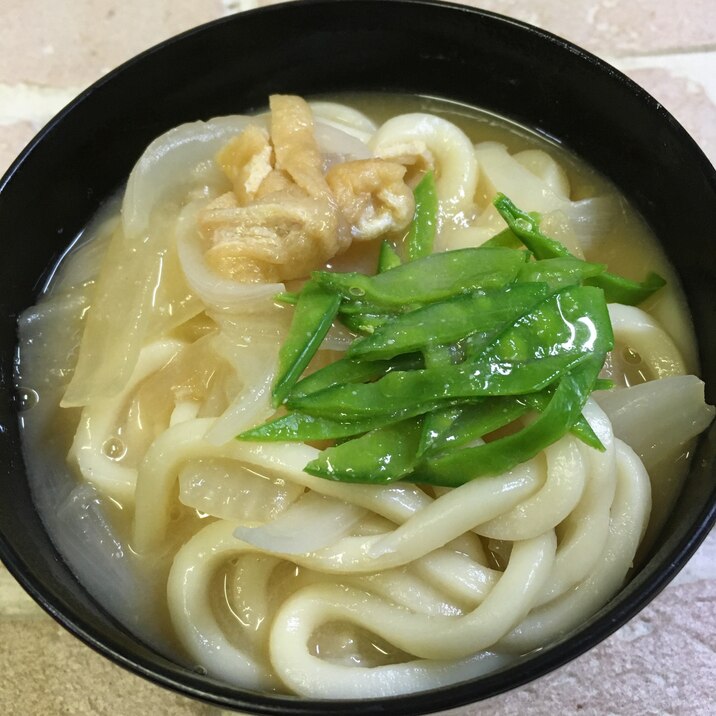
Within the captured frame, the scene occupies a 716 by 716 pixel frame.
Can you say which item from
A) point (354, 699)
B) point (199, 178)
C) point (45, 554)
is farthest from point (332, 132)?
point (354, 699)

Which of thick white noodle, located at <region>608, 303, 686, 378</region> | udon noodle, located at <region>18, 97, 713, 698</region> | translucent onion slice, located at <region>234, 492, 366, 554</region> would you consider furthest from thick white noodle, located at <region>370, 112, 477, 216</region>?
translucent onion slice, located at <region>234, 492, 366, 554</region>

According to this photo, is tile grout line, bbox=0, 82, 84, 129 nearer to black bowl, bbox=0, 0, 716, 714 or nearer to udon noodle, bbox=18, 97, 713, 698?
black bowl, bbox=0, 0, 716, 714

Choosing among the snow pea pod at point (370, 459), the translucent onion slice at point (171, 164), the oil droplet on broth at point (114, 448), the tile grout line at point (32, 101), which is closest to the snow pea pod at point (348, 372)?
the snow pea pod at point (370, 459)

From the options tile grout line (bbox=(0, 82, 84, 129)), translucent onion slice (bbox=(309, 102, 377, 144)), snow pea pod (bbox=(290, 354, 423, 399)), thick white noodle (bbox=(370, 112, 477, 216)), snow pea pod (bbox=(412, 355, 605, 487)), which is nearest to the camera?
snow pea pod (bbox=(412, 355, 605, 487))

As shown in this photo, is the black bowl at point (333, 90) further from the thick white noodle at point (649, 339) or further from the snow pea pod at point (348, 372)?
the snow pea pod at point (348, 372)

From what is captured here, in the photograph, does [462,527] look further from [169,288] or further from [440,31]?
[440,31]
